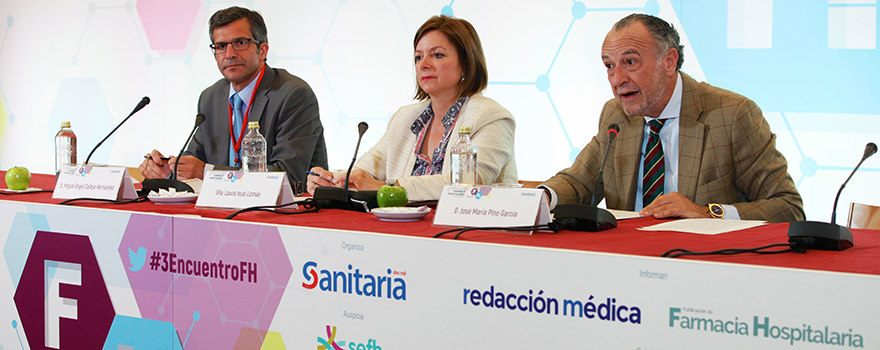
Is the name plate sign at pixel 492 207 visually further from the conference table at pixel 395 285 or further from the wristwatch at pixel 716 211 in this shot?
the wristwatch at pixel 716 211

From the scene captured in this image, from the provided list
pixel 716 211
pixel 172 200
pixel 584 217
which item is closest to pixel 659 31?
pixel 716 211

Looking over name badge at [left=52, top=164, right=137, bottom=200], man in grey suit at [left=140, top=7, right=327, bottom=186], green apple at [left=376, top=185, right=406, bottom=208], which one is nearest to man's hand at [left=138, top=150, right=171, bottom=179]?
man in grey suit at [left=140, top=7, right=327, bottom=186]

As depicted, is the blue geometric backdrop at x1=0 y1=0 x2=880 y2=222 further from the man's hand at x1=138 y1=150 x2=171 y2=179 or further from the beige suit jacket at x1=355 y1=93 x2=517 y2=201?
the man's hand at x1=138 y1=150 x2=171 y2=179

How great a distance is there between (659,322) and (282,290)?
0.67 metres

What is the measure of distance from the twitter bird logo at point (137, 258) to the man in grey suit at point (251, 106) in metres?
1.20

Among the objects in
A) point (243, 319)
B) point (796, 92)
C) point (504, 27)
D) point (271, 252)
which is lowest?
point (243, 319)

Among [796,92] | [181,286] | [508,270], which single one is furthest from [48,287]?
[796,92]

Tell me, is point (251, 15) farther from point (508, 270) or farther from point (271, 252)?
point (508, 270)

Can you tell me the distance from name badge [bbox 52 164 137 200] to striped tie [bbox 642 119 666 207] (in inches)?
57.9

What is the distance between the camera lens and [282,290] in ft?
3.74

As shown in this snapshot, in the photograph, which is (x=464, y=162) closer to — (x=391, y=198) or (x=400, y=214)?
(x=391, y=198)

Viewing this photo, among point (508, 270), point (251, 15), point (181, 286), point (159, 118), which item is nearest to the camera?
point (508, 270)

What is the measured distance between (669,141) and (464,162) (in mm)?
642

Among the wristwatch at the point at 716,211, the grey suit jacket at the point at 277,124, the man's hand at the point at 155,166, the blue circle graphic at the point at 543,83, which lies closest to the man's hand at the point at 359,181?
the grey suit jacket at the point at 277,124
